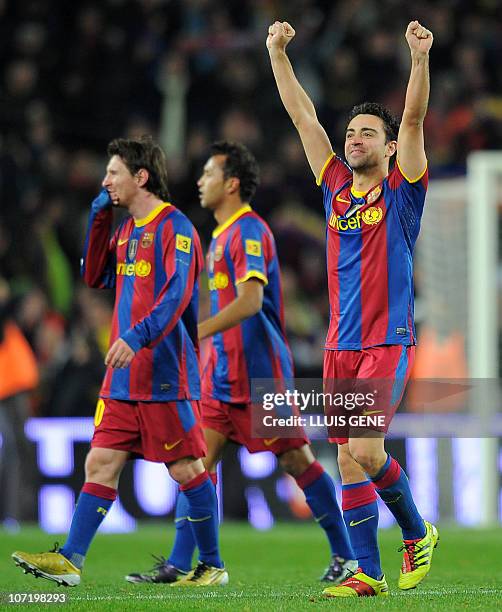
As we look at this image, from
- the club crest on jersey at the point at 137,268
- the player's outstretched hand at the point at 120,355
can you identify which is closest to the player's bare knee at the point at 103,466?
the player's outstretched hand at the point at 120,355

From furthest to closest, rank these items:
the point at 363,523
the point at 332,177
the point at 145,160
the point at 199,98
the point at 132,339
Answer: the point at 199,98, the point at 145,160, the point at 332,177, the point at 132,339, the point at 363,523

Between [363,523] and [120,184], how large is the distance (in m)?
2.04

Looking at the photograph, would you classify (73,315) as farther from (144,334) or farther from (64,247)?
(144,334)

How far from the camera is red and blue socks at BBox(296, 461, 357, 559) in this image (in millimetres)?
6938

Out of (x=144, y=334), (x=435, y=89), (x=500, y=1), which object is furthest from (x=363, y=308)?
(x=500, y=1)

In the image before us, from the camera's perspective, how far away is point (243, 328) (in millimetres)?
7199

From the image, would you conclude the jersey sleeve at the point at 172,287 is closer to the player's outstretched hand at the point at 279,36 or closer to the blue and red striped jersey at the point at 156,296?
the blue and red striped jersey at the point at 156,296

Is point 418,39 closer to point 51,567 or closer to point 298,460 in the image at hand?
point 298,460

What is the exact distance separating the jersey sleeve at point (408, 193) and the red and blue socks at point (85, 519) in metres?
1.81

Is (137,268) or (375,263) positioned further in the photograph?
(137,268)

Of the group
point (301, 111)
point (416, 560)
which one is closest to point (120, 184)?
point (301, 111)

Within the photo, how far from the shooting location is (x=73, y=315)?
45.0ft

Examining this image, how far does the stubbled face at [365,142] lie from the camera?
19.4ft

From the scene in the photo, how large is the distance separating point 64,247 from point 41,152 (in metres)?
1.31
